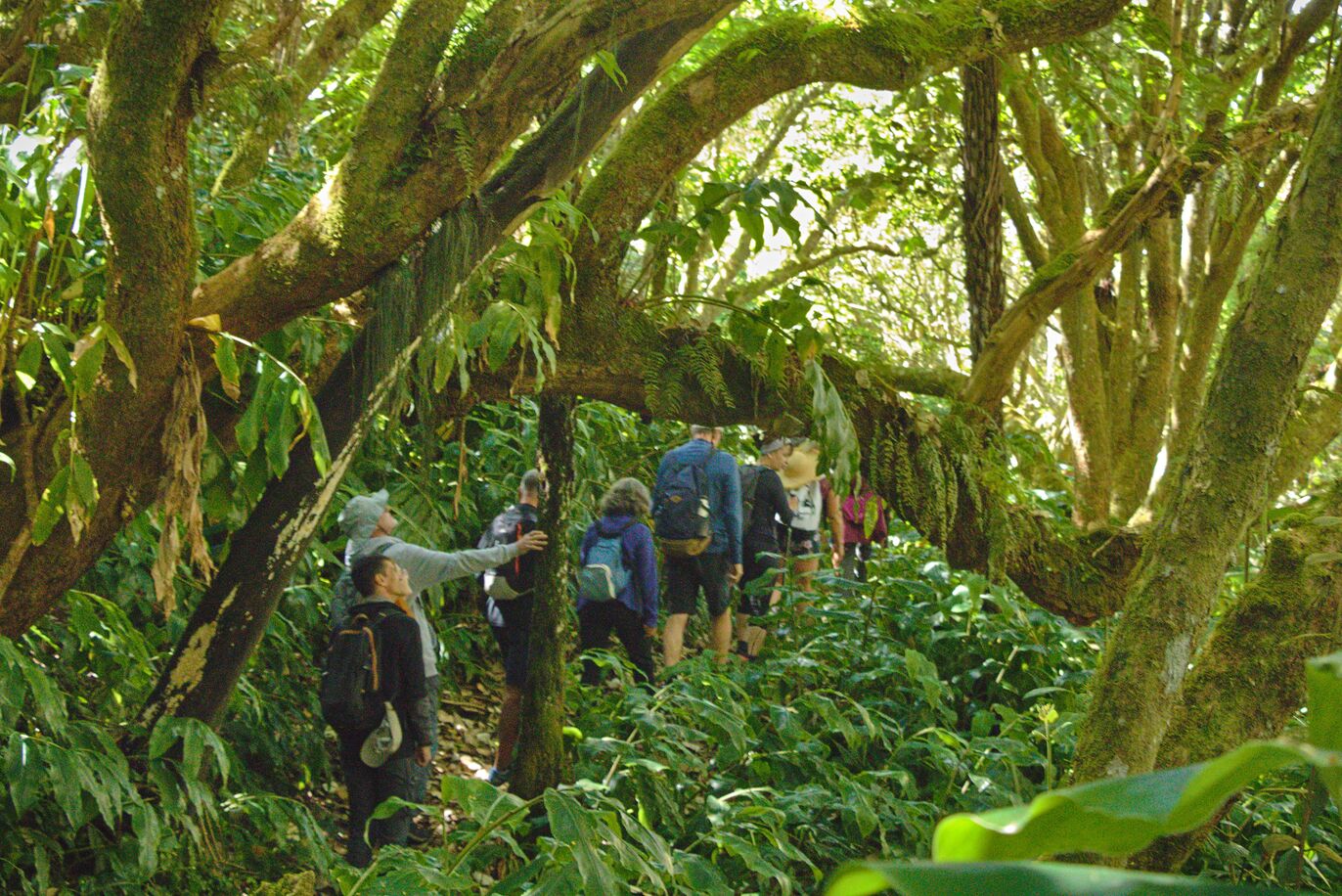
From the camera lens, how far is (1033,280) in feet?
18.9

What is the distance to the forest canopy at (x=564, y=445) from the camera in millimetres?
3186

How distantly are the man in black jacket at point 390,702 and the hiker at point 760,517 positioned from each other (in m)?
3.27

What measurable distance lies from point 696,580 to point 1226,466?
5.37 meters

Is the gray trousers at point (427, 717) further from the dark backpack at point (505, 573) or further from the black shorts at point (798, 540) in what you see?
the black shorts at point (798, 540)

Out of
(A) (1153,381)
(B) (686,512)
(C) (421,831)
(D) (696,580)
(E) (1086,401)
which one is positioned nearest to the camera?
(C) (421,831)

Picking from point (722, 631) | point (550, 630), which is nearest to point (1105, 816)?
point (550, 630)

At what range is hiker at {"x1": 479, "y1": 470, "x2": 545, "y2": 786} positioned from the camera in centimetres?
673

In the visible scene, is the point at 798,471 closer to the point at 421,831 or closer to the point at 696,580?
the point at 696,580

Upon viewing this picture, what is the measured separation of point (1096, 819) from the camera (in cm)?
91

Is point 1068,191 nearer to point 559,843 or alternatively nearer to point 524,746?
point 524,746

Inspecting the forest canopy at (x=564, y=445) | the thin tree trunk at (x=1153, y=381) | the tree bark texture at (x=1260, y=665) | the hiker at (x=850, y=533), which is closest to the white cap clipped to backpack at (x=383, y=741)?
the forest canopy at (x=564, y=445)

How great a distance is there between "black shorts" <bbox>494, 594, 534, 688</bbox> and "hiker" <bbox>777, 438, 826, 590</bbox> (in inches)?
94.8

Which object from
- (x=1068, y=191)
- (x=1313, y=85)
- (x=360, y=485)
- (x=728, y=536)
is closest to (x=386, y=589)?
(x=360, y=485)

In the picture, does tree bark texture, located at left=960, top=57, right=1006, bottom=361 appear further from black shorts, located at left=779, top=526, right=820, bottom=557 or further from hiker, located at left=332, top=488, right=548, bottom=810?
hiker, located at left=332, top=488, right=548, bottom=810
